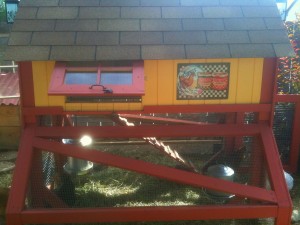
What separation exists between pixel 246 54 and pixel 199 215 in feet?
5.84

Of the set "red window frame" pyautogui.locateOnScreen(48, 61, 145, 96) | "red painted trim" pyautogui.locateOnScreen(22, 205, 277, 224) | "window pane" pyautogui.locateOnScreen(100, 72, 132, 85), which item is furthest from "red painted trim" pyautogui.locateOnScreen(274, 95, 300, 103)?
"window pane" pyautogui.locateOnScreen(100, 72, 132, 85)

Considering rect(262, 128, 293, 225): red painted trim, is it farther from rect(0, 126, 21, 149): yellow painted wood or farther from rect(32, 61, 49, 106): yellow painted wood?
rect(0, 126, 21, 149): yellow painted wood

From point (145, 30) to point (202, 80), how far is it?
2.79 ft

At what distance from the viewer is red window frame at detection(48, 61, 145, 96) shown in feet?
11.2

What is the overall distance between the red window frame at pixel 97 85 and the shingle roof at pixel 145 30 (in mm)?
109

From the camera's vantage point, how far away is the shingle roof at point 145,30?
3.89m

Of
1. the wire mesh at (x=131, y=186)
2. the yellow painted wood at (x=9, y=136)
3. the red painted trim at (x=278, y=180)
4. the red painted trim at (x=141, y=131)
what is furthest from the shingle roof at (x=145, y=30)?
the yellow painted wood at (x=9, y=136)

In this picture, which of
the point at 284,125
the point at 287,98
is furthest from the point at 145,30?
the point at 284,125

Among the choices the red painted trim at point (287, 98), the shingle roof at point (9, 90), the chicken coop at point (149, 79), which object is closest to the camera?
the chicken coop at point (149, 79)

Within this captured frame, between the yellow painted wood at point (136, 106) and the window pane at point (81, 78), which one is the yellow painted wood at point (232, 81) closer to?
the yellow painted wood at point (136, 106)

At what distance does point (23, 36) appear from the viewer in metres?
3.97

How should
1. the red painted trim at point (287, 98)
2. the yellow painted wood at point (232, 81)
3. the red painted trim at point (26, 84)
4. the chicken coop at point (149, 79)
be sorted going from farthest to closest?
the red painted trim at point (287, 98) → the yellow painted wood at point (232, 81) → the red painted trim at point (26, 84) → the chicken coop at point (149, 79)

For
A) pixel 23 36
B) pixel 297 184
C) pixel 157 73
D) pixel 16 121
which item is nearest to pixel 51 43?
pixel 23 36

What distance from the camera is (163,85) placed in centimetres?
417
